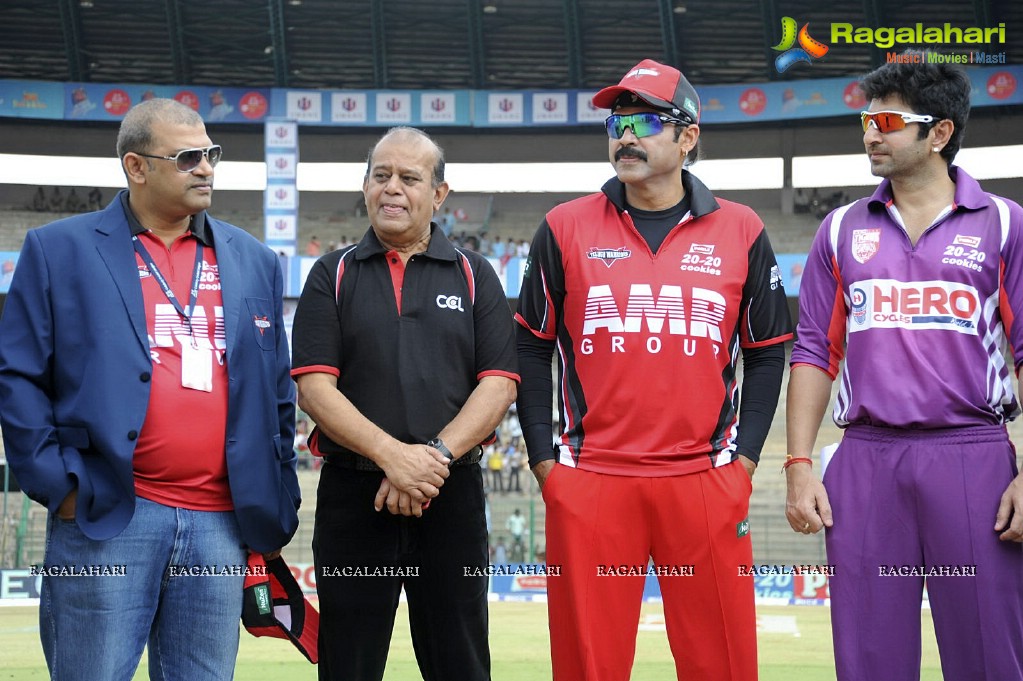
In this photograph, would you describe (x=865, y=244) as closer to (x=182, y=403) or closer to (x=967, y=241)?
(x=967, y=241)

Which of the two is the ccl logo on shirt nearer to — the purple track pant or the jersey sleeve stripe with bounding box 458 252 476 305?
the jersey sleeve stripe with bounding box 458 252 476 305

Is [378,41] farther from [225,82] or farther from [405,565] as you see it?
[405,565]

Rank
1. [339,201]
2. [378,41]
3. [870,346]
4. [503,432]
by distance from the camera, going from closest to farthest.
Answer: [870,346] < [503,432] < [378,41] < [339,201]

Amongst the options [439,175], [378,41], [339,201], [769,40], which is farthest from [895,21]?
[439,175]

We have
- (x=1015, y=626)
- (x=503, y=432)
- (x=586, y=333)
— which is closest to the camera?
(x=1015, y=626)

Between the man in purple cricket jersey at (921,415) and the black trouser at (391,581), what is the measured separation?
43.3 inches

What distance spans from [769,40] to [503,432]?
11.0 meters

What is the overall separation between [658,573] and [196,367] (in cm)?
162

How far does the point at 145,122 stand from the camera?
358cm

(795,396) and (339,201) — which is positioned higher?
(339,201)

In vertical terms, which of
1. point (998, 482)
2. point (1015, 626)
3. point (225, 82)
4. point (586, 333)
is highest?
point (225, 82)

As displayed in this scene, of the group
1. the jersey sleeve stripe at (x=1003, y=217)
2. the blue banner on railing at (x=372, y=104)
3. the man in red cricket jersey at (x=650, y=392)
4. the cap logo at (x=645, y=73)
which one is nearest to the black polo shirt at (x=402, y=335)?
the man in red cricket jersey at (x=650, y=392)

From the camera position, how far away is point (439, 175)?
157 inches

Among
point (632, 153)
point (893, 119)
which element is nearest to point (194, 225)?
point (632, 153)
